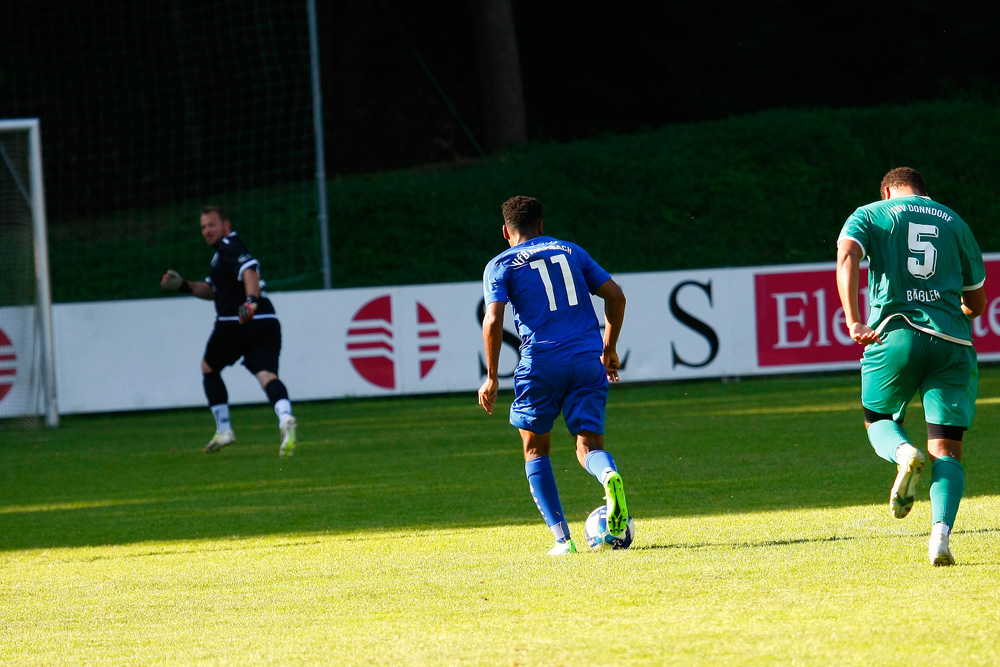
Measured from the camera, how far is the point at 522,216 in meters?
6.79

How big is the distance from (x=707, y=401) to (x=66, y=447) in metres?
7.28

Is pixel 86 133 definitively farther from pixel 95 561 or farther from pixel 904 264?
pixel 904 264

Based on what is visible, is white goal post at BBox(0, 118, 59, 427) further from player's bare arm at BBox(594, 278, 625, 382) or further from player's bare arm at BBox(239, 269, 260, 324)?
player's bare arm at BBox(594, 278, 625, 382)

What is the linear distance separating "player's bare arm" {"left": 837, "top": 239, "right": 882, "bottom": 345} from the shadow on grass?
1.16 meters

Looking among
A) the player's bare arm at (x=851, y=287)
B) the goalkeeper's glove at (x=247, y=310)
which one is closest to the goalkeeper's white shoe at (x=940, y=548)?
the player's bare arm at (x=851, y=287)

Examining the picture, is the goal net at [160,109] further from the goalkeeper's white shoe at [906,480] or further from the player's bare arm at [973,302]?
the goalkeeper's white shoe at [906,480]

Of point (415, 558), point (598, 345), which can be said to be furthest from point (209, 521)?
point (598, 345)

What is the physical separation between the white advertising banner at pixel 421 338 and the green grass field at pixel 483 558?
14.4 ft

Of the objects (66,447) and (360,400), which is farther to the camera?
(360,400)

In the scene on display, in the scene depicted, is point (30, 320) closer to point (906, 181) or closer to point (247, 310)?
point (247, 310)

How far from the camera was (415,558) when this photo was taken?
6.73 m

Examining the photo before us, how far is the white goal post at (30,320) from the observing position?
16812mm

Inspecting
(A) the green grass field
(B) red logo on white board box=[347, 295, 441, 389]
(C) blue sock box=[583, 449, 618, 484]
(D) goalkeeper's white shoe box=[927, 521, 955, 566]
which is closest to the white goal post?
(A) the green grass field

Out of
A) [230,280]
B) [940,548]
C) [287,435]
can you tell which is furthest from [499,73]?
[940,548]
